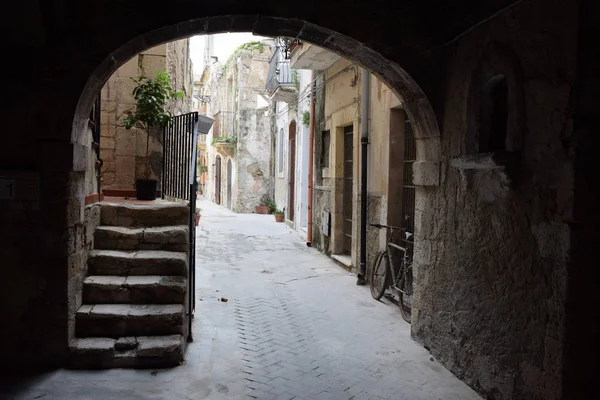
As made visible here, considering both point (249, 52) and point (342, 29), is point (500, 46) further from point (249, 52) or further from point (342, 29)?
point (249, 52)

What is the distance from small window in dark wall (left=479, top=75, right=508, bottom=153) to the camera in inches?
145

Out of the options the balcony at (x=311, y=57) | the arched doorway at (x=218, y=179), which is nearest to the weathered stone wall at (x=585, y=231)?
the balcony at (x=311, y=57)

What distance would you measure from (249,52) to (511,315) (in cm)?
1993

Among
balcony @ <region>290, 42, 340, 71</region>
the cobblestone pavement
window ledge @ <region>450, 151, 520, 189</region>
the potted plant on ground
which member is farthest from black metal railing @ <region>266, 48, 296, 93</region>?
window ledge @ <region>450, 151, 520, 189</region>

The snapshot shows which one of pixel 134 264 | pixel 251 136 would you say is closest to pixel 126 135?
pixel 134 264

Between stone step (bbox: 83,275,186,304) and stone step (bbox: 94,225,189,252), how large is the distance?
1.62 ft

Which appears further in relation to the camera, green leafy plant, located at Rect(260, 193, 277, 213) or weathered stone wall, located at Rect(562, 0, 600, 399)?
green leafy plant, located at Rect(260, 193, 277, 213)

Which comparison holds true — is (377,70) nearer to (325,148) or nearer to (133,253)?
(133,253)

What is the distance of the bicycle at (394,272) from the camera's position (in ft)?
19.3

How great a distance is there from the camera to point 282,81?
14.4 meters

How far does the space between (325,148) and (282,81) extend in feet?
15.4

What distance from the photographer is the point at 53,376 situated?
382cm

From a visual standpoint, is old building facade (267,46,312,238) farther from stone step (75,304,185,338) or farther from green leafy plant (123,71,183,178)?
stone step (75,304,185,338)

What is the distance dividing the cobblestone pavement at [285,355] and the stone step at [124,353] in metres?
0.10
